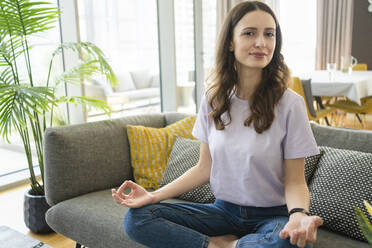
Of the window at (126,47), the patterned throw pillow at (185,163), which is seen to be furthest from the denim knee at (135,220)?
the window at (126,47)

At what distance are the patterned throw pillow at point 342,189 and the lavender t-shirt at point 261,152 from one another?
0.85 feet

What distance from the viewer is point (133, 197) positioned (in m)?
1.41

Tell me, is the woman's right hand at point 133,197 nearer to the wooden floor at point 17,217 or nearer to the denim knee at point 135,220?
the denim knee at point 135,220

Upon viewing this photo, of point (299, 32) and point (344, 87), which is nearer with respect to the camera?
point (344, 87)

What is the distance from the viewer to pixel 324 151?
1.72 meters

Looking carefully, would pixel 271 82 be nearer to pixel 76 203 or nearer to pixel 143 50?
pixel 76 203

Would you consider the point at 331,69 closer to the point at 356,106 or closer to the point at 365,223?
the point at 356,106

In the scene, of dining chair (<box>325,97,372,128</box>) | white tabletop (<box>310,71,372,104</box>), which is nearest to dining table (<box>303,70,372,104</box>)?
white tabletop (<box>310,71,372,104</box>)

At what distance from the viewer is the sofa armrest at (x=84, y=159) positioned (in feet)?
6.44

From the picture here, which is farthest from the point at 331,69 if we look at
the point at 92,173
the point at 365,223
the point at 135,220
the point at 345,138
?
the point at 365,223

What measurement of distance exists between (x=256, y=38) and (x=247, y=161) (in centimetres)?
44

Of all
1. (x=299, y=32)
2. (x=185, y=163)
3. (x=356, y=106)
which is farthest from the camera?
(x=299, y=32)

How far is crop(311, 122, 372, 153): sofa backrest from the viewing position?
1.75 m

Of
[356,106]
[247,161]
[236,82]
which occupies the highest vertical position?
[236,82]
